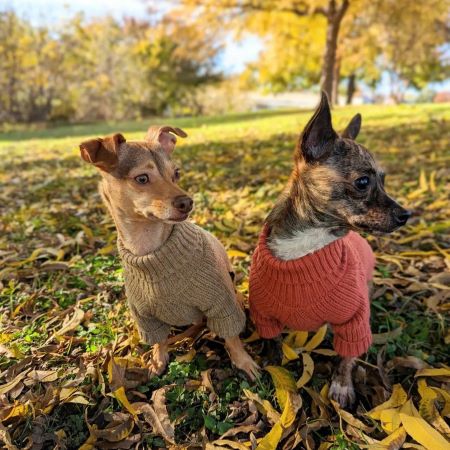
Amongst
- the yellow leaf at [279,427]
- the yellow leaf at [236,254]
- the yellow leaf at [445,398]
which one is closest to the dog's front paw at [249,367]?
the yellow leaf at [279,427]

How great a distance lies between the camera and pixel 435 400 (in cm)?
233

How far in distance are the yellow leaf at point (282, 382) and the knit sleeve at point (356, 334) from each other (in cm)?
37

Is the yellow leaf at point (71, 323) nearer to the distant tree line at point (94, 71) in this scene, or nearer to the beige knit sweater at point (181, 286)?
the beige knit sweater at point (181, 286)

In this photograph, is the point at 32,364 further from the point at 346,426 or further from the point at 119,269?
the point at 346,426

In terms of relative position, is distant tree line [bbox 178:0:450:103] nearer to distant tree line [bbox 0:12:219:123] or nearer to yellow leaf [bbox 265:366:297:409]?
distant tree line [bbox 0:12:219:123]

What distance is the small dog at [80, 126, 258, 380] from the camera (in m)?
2.32

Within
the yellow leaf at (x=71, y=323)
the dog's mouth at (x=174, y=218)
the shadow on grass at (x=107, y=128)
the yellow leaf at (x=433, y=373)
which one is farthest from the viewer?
the shadow on grass at (x=107, y=128)

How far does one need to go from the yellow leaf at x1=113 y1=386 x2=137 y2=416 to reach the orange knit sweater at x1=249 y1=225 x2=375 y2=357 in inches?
37.5

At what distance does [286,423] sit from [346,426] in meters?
0.35

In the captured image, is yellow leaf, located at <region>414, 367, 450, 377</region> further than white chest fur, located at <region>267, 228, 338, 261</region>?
Yes

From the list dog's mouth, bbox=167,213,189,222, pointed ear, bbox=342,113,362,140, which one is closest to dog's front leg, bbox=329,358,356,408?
dog's mouth, bbox=167,213,189,222

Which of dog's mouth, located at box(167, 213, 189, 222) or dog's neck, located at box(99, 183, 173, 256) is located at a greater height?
dog's mouth, located at box(167, 213, 189, 222)

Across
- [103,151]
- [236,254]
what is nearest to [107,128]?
[236,254]

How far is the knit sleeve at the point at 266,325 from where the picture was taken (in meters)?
2.61
